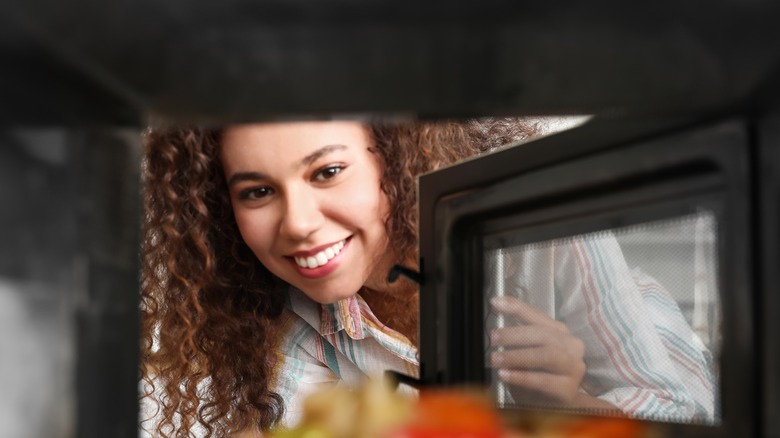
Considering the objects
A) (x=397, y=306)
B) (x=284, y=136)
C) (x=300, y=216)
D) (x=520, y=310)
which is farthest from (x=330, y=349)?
(x=520, y=310)

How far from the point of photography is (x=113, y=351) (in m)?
0.44

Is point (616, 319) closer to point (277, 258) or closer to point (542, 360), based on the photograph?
point (542, 360)

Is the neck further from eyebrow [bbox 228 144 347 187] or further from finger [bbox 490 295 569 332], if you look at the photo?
finger [bbox 490 295 569 332]

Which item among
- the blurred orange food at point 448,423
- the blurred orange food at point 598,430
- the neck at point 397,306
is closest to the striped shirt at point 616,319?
the blurred orange food at point 598,430

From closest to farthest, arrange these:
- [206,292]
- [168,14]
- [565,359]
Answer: [168,14], [565,359], [206,292]

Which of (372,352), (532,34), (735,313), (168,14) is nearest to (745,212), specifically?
(735,313)

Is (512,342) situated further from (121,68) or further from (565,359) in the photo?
→ (121,68)

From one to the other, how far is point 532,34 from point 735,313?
0.19 m

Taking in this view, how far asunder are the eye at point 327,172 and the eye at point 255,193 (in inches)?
3.4

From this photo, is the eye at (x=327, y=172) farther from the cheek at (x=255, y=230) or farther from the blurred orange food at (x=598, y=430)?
the blurred orange food at (x=598, y=430)

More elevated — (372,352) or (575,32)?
(575,32)

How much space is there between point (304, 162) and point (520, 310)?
0.76 metres

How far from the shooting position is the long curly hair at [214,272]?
1641mm

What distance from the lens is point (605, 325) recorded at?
2.55ft
